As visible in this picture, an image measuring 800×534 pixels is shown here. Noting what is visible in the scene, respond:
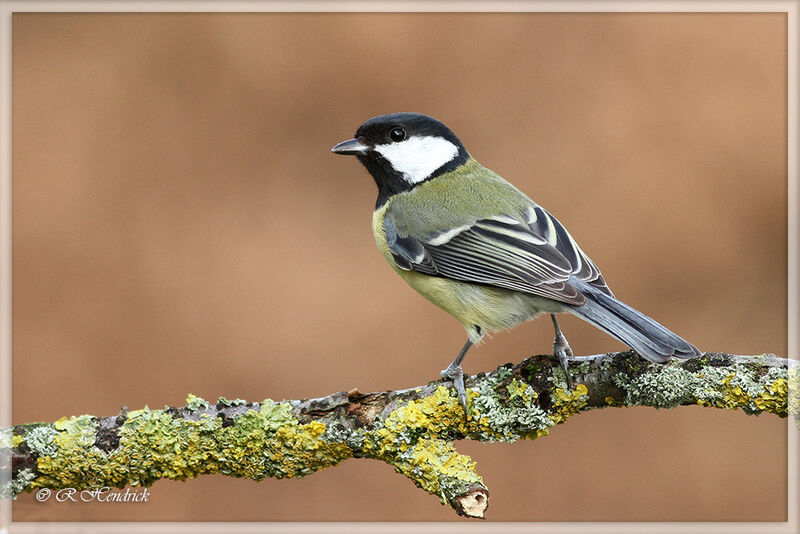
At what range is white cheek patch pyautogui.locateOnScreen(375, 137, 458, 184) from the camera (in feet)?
9.98

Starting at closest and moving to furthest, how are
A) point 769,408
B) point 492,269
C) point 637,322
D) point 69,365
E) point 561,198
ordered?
point 769,408 → point 637,322 → point 492,269 → point 69,365 → point 561,198

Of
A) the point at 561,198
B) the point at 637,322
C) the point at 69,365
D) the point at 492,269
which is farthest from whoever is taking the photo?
the point at 561,198

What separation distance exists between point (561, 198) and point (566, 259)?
2.17 metres

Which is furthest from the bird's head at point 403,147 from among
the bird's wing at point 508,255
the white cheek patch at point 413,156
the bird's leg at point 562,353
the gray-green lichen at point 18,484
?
the gray-green lichen at point 18,484

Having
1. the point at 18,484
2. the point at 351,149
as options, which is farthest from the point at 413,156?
the point at 18,484

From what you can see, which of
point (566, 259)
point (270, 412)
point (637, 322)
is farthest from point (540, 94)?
point (270, 412)

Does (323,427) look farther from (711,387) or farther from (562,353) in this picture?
(711,387)

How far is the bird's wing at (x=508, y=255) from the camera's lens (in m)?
2.39

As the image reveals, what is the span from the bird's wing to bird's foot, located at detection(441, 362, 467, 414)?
346mm

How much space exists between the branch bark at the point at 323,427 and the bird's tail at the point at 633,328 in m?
0.09

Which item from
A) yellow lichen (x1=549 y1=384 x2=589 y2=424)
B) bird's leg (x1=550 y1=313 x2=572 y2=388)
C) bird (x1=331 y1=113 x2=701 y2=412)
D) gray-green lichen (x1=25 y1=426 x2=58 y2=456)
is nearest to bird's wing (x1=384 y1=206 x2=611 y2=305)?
bird (x1=331 y1=113 x2=701 y2=412)

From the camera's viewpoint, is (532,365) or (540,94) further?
(540,94)

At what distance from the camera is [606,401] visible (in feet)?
7.07

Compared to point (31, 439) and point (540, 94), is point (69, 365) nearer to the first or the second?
point (31, 439)
